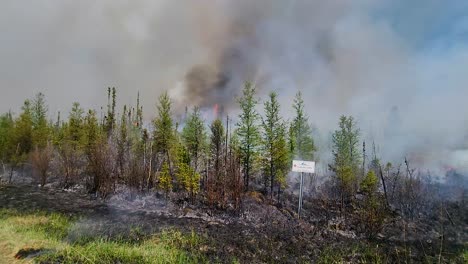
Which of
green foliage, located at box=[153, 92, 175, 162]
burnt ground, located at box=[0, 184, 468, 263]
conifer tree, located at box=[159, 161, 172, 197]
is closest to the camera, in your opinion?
burnt ground, located at box=[0, 184, 468, 263]

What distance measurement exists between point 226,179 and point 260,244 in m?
6.69

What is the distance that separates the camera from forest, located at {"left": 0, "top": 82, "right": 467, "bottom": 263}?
1441cm

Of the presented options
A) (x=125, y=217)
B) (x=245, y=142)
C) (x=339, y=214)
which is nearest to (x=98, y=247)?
(x=125, y=217)

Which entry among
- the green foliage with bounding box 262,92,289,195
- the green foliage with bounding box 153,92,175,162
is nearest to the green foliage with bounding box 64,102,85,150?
the green foliage with bounding box 153,92,175,162

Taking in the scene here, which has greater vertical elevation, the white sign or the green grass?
the white sign

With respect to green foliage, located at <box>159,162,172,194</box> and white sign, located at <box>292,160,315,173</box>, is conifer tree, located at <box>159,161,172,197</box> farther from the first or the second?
white sign, located at <box>292,160,315,173</box>

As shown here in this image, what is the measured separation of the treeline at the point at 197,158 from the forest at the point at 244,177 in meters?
0.09

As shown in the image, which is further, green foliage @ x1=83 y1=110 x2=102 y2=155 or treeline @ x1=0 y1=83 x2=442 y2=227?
green foliage @ x1=83 y1=110 x2=102 y2=155

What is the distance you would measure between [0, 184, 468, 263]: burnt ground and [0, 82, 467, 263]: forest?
0.50 feet

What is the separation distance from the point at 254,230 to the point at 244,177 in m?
11.9

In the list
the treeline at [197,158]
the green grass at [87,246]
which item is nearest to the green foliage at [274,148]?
the treeline at [197,158]

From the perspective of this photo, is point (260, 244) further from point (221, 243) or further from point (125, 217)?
point (125, 217)

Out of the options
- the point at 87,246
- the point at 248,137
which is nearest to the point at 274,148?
the point at 248,137

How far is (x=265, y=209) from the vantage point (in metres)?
16.8
